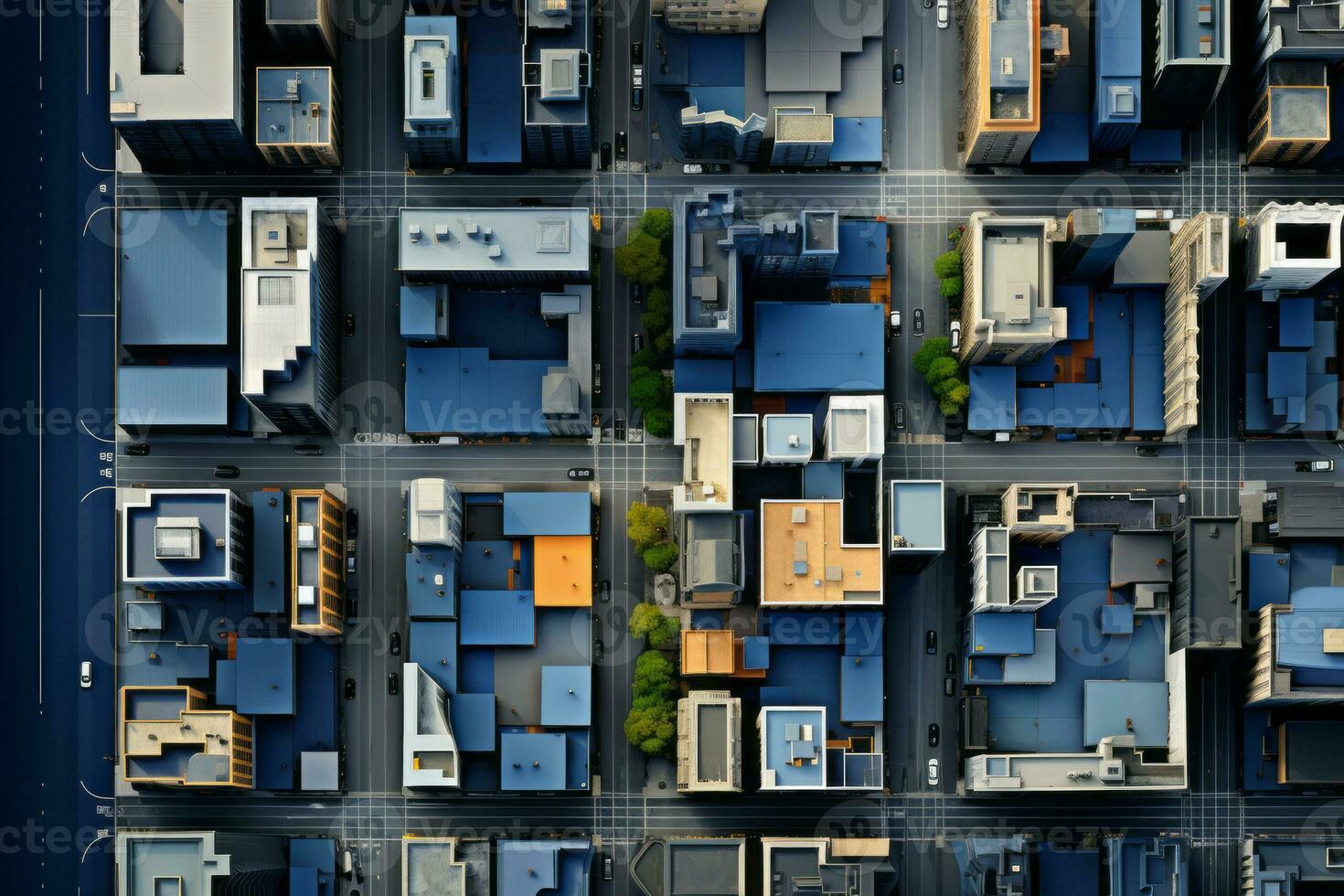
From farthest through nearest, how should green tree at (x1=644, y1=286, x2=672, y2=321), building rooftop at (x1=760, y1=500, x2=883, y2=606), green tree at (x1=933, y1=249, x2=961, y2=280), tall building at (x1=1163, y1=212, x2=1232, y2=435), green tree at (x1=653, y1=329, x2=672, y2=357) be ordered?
green tree at (x1=933, y1=249, x2=961, y2=280) < green tree at (x1=653, y1=329, x2=672, y2=357) < green tree at (x1=644, y1=286, x2=672, y2=321) < building rooftop at (x1=760, y1=500, x2=883, y2=606) < tall building at (x1=1163, y1=212, x2=1232, y2=435)

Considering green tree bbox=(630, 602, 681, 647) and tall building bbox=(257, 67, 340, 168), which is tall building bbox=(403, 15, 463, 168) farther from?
green tree bbox=(630, 602, 681, 647)

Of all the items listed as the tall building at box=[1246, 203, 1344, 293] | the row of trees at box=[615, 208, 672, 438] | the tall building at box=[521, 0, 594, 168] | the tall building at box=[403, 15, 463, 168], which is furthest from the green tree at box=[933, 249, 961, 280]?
the tall building at box=[403, 15, 463, 168]

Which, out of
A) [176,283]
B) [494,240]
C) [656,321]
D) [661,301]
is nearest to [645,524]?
[656,321]

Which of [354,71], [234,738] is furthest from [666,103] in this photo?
[234,738]

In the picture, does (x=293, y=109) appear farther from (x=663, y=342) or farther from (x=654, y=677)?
(x=654, y=677)

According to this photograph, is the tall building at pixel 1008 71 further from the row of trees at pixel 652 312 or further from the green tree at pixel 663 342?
the green tree at pixel 663 342

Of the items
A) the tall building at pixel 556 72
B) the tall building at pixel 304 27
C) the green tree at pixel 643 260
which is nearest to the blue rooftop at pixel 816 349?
the green tree at pixel 643 260
